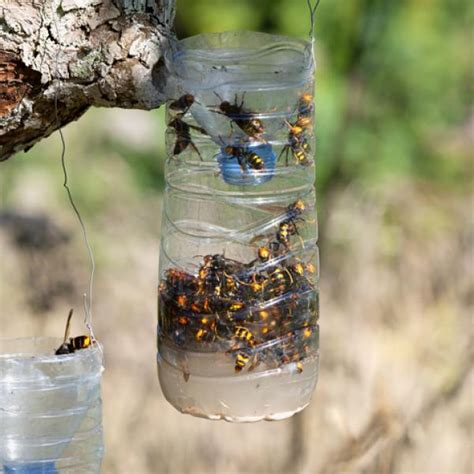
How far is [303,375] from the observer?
2666 millimetres

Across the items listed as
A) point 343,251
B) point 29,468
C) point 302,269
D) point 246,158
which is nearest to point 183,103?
point 246,158

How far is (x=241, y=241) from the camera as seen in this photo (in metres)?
2.71

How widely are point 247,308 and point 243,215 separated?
0.30 m

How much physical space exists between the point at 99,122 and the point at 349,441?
420cm

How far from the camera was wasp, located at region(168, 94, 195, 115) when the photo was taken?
2.59 meters

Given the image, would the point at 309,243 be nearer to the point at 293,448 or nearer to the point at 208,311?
the point at 208,311

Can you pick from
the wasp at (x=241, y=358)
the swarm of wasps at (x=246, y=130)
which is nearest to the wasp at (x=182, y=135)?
the swarm of wasps at (x=246, y=130)

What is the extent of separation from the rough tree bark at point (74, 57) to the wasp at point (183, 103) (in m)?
0.09

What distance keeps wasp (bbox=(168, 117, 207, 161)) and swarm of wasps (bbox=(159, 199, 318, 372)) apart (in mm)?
301

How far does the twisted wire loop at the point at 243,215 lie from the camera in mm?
2562

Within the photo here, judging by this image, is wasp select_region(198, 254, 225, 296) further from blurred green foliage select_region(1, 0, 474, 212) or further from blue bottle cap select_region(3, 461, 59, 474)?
blurred green foliage select_region(1, 0, 474, 212)

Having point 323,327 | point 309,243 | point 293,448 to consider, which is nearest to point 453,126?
point 323,327

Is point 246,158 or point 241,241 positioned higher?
point 246,158

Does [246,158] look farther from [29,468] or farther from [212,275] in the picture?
[29,468]
